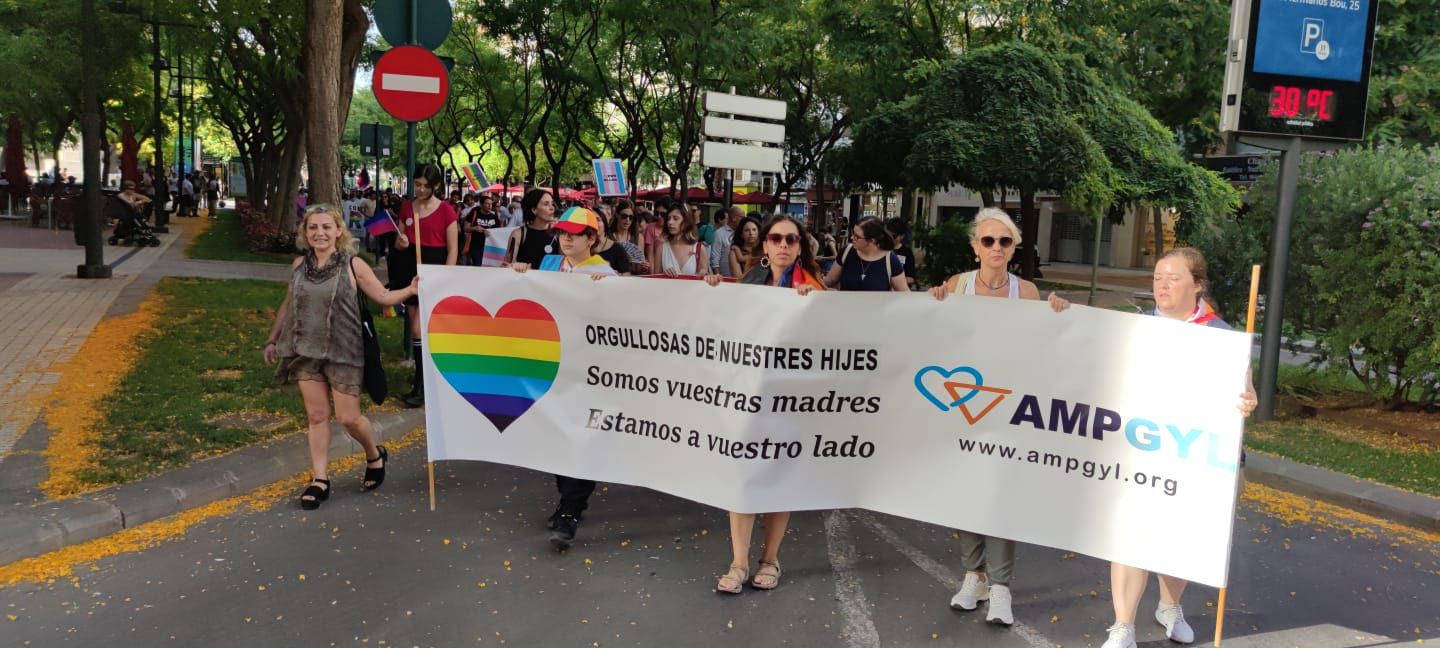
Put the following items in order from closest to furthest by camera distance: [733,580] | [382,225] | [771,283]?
1. [733,580]
2. [771,283]
3. [382,225]

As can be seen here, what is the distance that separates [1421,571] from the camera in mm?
5344

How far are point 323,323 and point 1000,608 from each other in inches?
150

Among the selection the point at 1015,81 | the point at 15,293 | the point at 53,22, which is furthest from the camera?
the point at 53,22

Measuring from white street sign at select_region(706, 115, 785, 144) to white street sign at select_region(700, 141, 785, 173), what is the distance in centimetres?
13

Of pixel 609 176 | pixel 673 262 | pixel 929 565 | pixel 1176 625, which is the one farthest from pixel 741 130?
pixel 609 176

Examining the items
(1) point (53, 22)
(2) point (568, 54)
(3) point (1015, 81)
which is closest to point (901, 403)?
(3) point (1015, 81)

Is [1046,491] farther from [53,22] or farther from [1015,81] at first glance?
[53,22]

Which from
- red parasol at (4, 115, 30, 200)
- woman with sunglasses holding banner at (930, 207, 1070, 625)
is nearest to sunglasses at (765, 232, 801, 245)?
woman with sunglasses holding banner at (930, 207, 1070, 625)

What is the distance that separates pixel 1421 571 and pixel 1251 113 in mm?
4379

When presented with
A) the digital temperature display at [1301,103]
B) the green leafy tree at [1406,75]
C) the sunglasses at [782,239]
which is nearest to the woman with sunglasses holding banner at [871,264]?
the sunglasses at [782,239]

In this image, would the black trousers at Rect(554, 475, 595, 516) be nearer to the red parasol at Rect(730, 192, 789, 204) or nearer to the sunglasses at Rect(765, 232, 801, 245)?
the sunglasses at Rect(765, 232, 801, 245)

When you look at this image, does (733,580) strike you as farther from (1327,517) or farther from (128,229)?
(128,229)

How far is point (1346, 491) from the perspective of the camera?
6.60 metres

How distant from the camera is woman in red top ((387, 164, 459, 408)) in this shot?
7.81 meters
